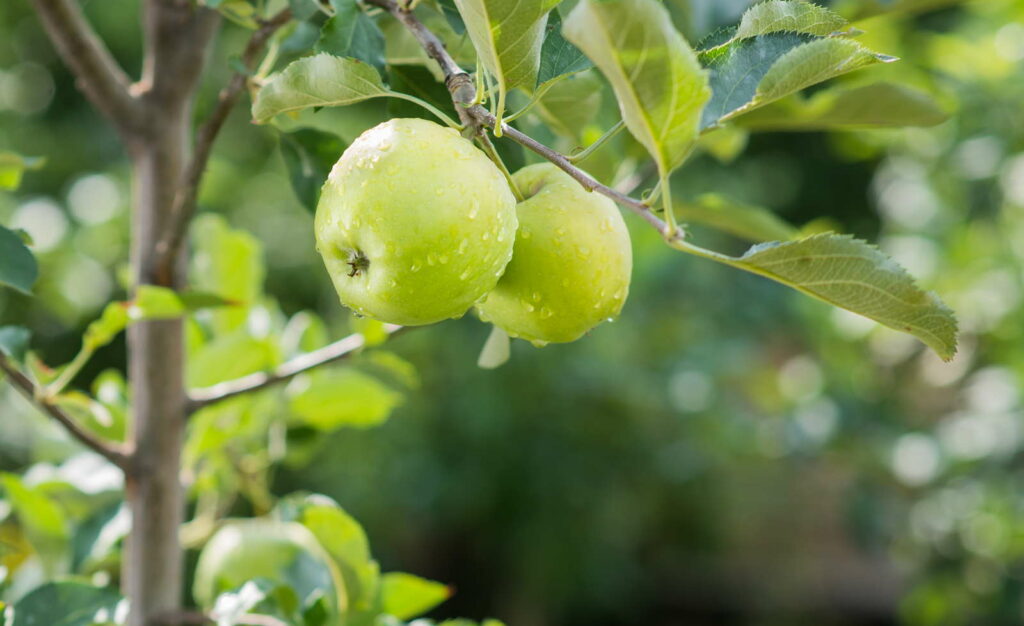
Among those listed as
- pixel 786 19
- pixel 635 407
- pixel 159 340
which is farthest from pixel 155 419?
pixel 635 407

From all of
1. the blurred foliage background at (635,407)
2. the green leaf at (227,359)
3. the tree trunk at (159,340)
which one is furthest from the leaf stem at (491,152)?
the green leaf at (227,359)

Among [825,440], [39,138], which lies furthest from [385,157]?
[39,138]

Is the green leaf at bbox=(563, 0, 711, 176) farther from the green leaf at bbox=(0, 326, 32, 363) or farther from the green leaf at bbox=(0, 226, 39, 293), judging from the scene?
the green leaf at bbox=(0, 326, 32, 363)

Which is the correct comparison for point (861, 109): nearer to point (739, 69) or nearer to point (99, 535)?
point (739, 69)

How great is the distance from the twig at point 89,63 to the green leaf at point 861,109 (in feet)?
1.47

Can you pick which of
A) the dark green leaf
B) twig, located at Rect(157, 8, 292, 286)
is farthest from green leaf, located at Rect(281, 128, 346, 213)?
the dark green leaf

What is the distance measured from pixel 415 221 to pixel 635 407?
175 centimetres

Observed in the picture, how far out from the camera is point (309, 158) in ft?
1.91

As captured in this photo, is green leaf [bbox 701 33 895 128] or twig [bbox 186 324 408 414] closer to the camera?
green leaf [bbox 701 33 895 128]

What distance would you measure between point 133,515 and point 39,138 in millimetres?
2468

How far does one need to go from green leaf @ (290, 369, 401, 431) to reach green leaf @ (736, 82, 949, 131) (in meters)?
0.42

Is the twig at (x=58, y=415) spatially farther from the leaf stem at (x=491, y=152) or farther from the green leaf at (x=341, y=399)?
the leaf stem at (x=491, y=152)

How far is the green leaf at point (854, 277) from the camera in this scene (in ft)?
1.27

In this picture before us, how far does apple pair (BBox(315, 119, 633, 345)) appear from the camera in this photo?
0.36m
